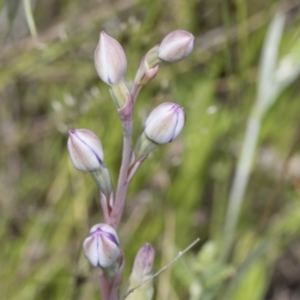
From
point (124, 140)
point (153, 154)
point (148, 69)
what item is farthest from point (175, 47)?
point (153, 154)

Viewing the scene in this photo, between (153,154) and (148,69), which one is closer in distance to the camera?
(148,69)

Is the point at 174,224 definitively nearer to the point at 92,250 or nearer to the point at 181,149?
the point at 181,149

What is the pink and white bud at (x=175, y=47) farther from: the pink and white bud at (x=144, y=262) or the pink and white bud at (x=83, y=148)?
the pink and white bud at (x=144, y=262)

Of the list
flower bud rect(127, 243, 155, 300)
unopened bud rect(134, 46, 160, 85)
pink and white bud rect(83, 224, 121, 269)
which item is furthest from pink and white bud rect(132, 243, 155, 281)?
unopened bud rect(134, 46, 160, 85)

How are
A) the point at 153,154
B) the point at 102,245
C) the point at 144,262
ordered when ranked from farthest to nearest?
the point at 153,154
the point at 144,262
the point at 102,245

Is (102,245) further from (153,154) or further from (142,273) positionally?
(153,154)

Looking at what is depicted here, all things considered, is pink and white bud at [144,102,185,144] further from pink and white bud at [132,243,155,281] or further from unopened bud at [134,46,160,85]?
pink and white bud at [132,243,155,281]
